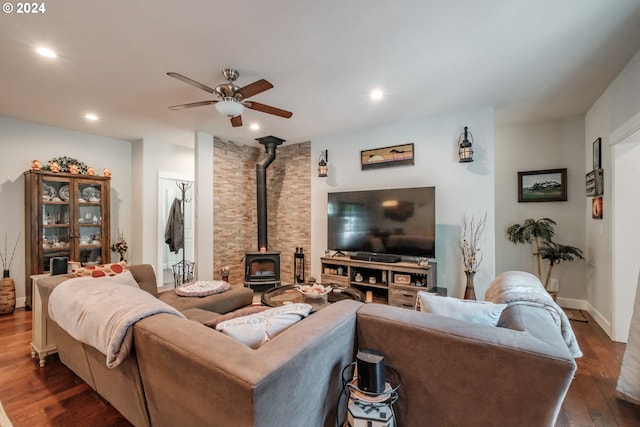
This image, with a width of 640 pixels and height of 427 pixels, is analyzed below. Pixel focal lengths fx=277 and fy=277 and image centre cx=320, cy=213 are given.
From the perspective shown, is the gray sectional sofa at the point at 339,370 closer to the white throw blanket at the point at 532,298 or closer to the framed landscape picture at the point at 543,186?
the white throw blanket at the point at 532,298

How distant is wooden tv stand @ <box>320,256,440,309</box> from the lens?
348 centimetres

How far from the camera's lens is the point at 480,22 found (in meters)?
1.90

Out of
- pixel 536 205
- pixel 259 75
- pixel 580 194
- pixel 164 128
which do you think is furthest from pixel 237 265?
pixel 580 194

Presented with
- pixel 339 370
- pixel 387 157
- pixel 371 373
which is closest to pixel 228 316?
pixel 339 370

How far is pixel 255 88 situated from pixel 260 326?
1967mm

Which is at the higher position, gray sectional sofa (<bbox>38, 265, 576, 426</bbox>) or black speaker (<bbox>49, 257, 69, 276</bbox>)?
black speaker (<bbox>49, 257, 69, 276</bbox>)

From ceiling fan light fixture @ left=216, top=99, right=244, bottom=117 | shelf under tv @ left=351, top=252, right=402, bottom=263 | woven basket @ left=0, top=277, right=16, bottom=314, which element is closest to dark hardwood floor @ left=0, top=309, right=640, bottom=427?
woven basket @ left=0, top=277, right=16, bottom=314

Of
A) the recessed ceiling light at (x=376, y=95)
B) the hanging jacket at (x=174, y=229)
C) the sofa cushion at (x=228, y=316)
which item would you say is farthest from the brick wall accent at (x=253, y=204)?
Answer: the sofa cushion at (x=228, y=316)

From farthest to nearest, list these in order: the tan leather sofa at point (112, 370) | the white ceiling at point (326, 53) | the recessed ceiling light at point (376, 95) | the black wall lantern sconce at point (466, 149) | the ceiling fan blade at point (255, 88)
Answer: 1. the black wall lantern sconce at point (466, 149)
2. the recessed ceiling light at point (376, 95)
3. the ceiling fan blade at point (255, 88)
4. the white ceiling at point (326, 53)
5. the tan leather sofa at point (112, 370)

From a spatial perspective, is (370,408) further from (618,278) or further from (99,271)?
(618,278)

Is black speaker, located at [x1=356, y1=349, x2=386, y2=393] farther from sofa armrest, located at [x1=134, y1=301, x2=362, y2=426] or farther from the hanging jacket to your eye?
the hanging jacket

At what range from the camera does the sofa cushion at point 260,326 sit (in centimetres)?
123

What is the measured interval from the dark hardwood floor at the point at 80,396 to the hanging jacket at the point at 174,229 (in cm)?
255

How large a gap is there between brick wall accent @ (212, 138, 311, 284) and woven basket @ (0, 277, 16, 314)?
2.43m
